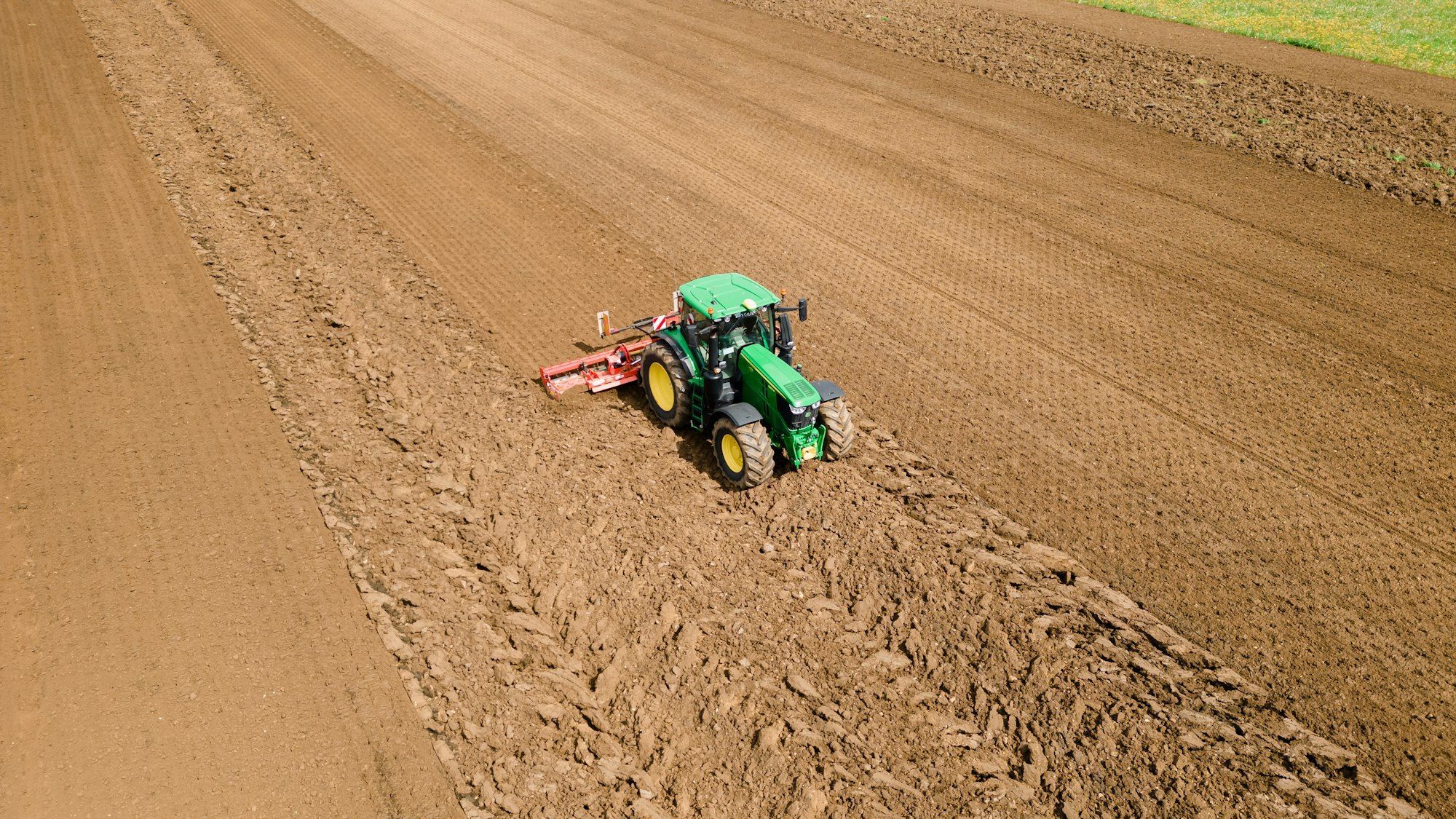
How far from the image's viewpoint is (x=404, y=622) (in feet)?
28.2

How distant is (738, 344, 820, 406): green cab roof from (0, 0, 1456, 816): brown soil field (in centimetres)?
129

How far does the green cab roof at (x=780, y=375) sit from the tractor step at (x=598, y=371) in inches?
80.8

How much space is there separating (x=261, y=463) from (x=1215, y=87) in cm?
2218

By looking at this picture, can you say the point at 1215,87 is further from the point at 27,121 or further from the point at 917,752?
the point at 27,121

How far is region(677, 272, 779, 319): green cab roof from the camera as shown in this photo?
9906mm

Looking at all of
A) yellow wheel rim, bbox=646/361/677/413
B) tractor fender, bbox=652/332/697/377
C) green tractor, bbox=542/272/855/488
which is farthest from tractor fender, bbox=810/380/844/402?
yellow wheel rim, bbox=646/361/677/413

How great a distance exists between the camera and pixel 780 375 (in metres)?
9.64

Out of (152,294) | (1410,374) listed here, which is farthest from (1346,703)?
(152,294)

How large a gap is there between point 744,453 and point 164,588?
589cm

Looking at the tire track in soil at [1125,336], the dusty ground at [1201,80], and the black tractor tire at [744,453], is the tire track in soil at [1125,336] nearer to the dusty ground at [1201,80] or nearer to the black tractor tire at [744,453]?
the dusty ground at [1201,80]

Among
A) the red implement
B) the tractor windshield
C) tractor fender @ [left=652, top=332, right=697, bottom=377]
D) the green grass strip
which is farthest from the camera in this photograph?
the green grass strip

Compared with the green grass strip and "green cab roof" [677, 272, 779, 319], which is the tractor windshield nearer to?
Result: "green cab roof" [677, 272, 779, 319]

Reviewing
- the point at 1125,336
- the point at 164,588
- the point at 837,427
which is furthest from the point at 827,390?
the point at 164,588

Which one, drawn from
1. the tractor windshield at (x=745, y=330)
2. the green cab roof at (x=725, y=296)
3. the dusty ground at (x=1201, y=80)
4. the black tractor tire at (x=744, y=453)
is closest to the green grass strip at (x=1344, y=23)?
the dusty ground at (x=1201, y=80)
